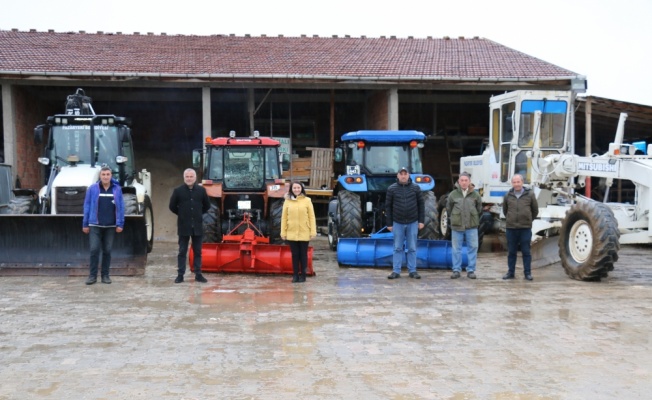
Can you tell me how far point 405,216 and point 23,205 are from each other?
6.23 meters

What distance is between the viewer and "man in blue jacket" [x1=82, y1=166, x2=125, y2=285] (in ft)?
32.7

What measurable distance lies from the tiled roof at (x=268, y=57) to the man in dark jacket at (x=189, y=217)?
7.79 meters

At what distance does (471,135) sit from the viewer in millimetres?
22750

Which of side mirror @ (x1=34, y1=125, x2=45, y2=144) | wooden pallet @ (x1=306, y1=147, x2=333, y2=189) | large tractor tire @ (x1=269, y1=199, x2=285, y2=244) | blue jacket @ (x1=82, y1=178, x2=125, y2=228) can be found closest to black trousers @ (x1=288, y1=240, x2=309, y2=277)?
large tractor tire @ (x1=269, y1=199, x2=285, y2=244)

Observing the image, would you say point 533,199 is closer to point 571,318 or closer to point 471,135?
point 571,318

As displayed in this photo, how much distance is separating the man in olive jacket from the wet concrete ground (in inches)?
18.7

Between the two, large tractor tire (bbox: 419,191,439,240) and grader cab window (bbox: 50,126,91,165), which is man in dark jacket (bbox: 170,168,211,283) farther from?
large tractor tire (bbox: 419,191,439,240)

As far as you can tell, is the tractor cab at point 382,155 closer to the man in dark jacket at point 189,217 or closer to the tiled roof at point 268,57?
the man in dark jacket at point 189,217

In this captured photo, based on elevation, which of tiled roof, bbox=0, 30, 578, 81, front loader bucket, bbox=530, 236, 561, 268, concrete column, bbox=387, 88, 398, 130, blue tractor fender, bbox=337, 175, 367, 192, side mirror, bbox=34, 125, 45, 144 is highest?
tiled roof, bbox=0, 30, 578, 81

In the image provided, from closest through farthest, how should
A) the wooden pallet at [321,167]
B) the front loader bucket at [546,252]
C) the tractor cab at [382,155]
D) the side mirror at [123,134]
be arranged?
the front loader bucket at [546,252] → the side mirror at [123,134] → the tractor cab at [382,155] → the wooden pallet at [321,167]

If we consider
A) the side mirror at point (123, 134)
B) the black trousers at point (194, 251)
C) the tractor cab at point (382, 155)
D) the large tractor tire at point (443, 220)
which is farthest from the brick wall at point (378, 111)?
the black trousers at point (194, 251)

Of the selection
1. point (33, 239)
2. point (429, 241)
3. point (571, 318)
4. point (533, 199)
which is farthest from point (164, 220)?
point (571, 318)

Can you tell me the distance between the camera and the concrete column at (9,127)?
1730 cm

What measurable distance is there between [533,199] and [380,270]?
2.60 metres
